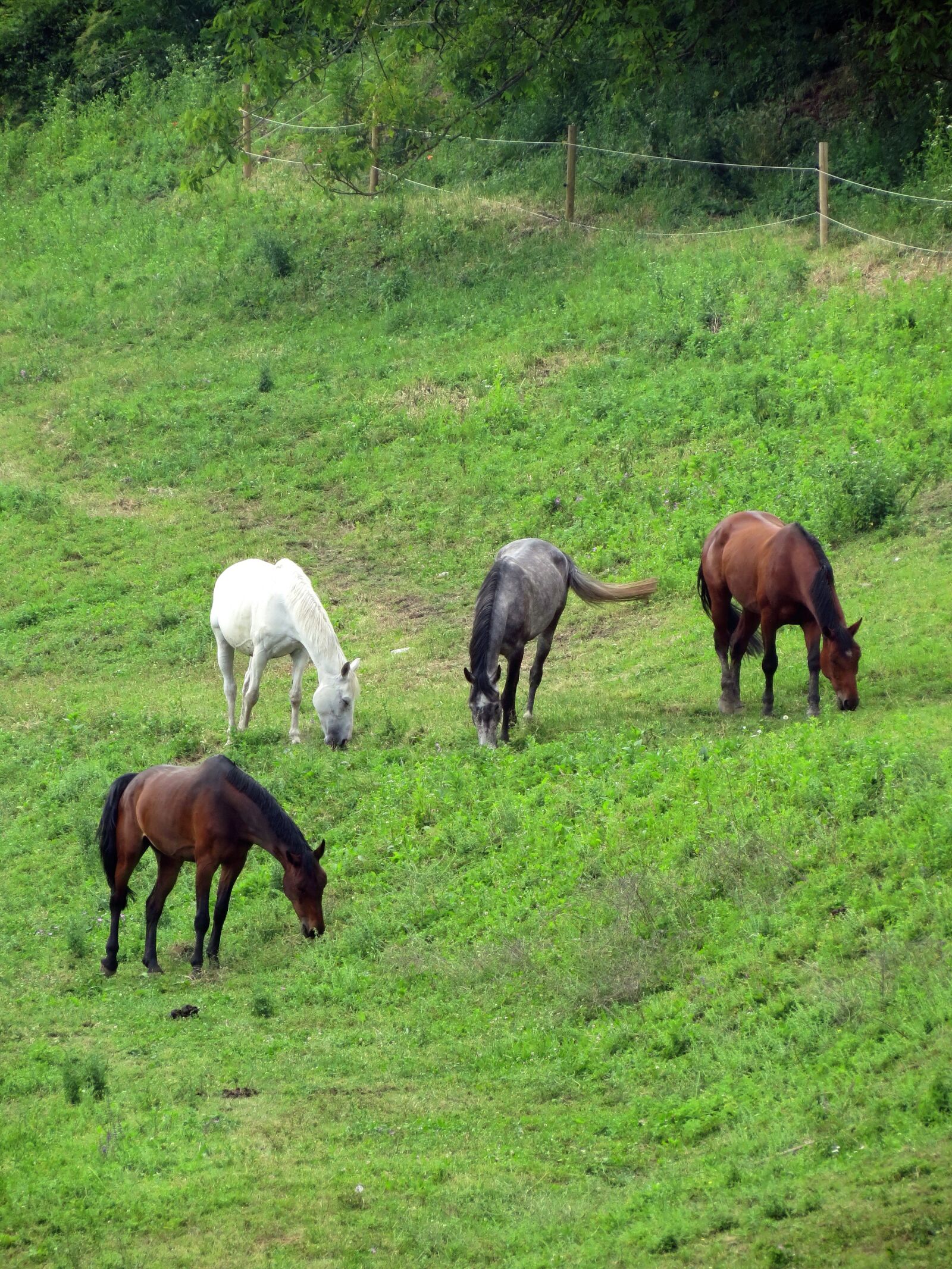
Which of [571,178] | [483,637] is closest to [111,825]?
[483,637]

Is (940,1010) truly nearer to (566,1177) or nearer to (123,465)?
(566,1177)

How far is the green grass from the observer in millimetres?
6969

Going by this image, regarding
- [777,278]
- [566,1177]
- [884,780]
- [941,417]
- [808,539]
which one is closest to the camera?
[566,1177]

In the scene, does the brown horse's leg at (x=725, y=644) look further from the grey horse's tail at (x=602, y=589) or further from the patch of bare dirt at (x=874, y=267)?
the patch of bare dirt at (x=874, y=267)

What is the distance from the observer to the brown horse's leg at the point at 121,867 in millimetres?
10297

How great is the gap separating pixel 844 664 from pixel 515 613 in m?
2.95

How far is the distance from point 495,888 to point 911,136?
709 inches

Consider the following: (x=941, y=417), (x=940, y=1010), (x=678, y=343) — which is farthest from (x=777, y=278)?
(x=940, y=1010)

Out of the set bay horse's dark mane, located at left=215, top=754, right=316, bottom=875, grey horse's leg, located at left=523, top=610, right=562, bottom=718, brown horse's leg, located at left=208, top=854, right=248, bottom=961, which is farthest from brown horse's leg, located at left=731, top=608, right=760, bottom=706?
brown horse's leg, located at left=208, top=854, right=248, bottom=961

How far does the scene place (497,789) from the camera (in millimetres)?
11805

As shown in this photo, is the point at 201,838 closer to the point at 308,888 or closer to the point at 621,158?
the point at 308,888

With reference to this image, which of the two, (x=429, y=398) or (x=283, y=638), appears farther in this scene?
(x=429, y=398)

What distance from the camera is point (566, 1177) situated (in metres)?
7.12

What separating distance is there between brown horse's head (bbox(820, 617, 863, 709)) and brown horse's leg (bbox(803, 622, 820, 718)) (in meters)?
0.12
